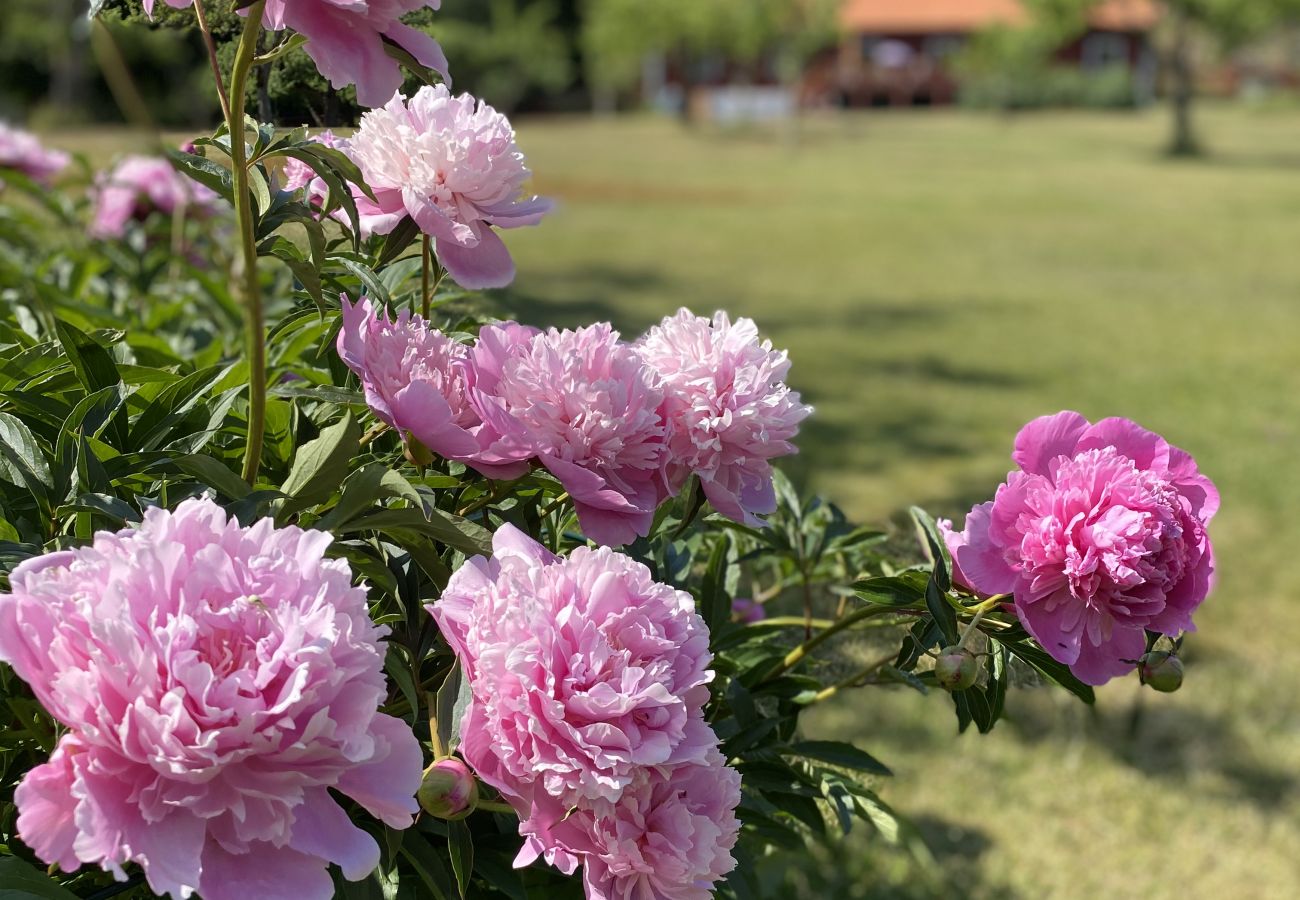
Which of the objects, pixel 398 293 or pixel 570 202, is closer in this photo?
pixel 398 293

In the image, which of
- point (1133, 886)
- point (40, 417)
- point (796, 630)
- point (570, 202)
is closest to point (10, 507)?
point (40, 417)

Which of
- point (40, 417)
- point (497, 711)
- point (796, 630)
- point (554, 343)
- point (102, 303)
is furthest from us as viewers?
point (102, 303)

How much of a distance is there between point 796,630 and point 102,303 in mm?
1102

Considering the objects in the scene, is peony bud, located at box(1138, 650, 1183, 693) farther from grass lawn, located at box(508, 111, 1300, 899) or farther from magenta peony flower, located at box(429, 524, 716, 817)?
grass lawn, located at box(508, 111, 1300, 899)

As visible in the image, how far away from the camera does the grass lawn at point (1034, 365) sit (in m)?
2.80

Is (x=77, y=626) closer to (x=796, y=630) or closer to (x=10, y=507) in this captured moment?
(x=10, y=507)

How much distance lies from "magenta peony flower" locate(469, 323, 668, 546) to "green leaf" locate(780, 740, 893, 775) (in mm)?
444

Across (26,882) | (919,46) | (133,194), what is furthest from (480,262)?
(919,46)

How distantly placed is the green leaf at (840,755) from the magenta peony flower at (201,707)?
0.60 m

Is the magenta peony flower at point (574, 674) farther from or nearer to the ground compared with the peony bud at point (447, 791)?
farther from the ground

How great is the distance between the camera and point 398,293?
43.7 inches

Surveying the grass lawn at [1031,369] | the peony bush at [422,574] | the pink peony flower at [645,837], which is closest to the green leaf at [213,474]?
the peony bush at [422,574]

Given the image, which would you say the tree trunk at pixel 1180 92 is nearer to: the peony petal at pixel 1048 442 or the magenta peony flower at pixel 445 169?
the peony petal at pixel 1048 442

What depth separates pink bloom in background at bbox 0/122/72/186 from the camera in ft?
6.90
